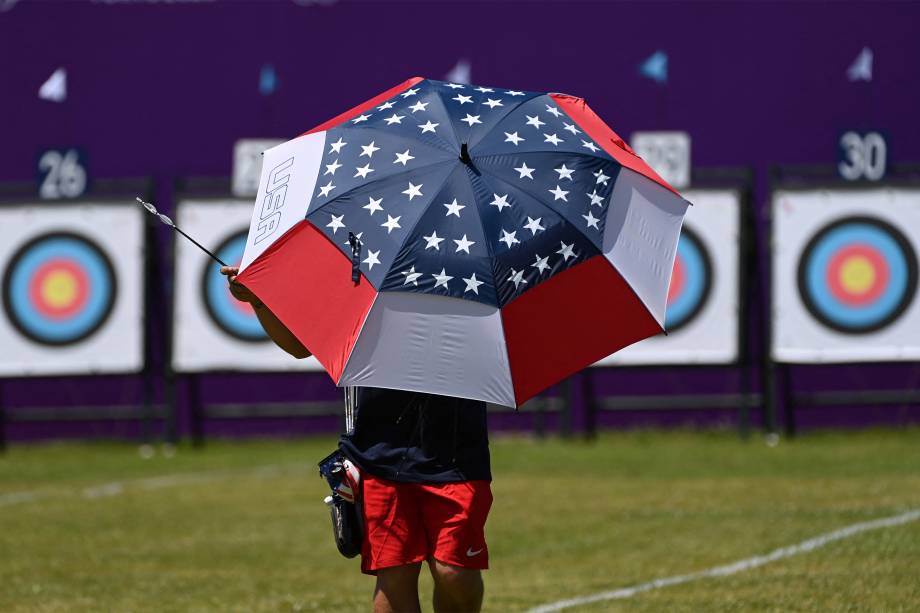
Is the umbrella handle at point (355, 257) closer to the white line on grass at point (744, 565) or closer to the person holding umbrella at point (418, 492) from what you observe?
the person holding umbrella at point (418, 492)

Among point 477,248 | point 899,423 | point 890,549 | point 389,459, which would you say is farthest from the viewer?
point 899,423

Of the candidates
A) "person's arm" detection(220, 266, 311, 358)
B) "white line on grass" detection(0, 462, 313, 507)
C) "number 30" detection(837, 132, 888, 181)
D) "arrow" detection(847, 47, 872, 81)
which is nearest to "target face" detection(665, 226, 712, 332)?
"number 30" detection(837, 132, 888, 181)

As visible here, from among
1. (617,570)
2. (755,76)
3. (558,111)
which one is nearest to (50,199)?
(755,76)

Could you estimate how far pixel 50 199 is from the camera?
595 inches

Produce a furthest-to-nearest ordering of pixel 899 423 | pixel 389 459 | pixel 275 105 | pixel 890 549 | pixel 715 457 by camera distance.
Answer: pixel 275 105 → pixel 899 423 → pixel 715 457 → pixel 890 549 → pixel 389 459

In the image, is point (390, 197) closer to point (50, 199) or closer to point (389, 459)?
point (389, 459)

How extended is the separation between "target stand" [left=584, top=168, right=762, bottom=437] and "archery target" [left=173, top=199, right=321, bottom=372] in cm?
284

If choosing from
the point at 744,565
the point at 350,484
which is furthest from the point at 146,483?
the point at 350,484

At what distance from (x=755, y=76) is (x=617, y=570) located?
7898 millimetres

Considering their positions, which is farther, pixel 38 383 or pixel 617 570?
pixel 38 383

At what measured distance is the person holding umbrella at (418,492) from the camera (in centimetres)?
444

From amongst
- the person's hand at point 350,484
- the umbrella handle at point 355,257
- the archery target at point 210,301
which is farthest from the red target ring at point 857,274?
the umbrella handle at point 355,257

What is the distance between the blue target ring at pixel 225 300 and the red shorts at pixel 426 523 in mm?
10340

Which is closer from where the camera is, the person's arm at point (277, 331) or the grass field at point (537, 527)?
the person's arm at point (277, 331)
